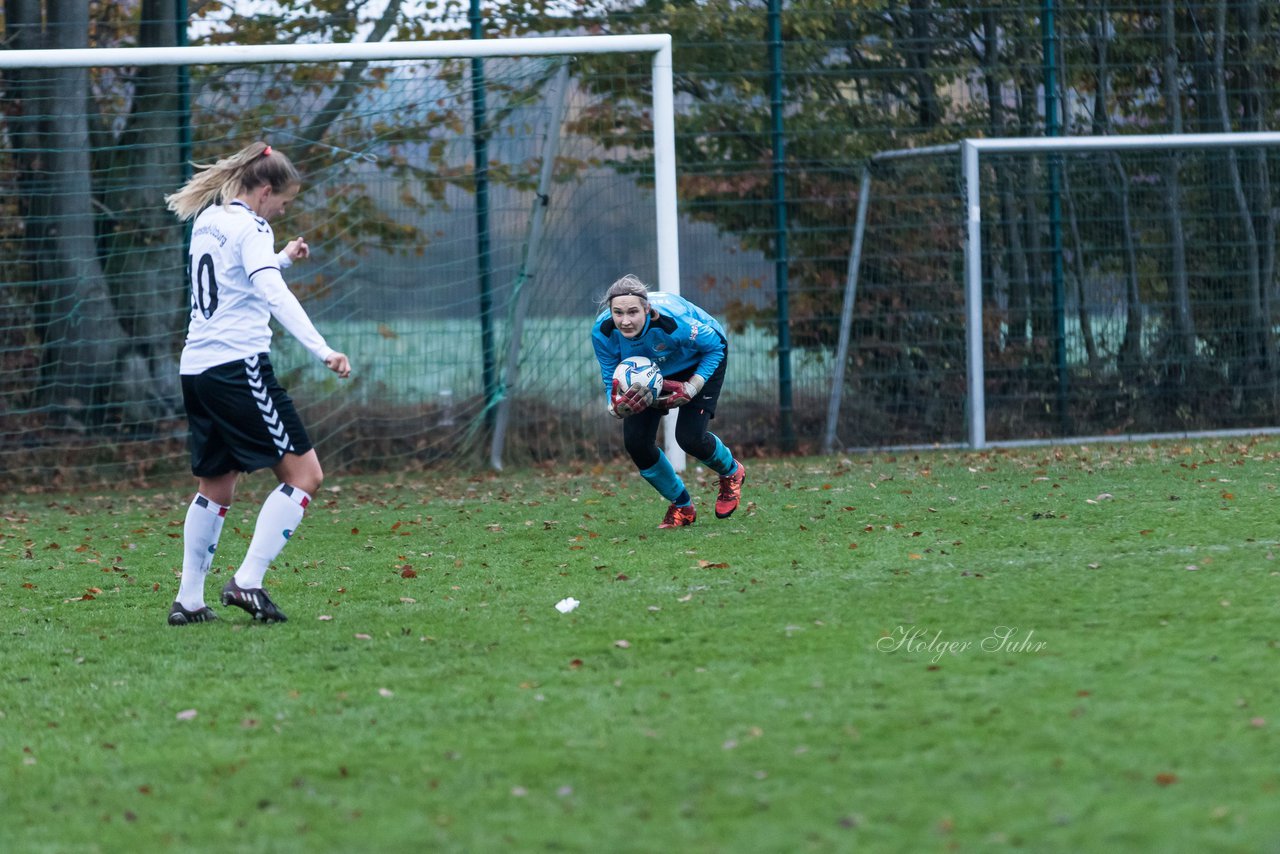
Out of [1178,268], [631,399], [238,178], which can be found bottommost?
[631,399]

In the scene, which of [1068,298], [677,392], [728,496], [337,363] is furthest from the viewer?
[1068,298]

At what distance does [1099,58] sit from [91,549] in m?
9.61

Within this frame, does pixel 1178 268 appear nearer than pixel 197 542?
No

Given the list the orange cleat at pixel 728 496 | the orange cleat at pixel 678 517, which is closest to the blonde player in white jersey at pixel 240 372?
the orange cleat at pixel 678 517

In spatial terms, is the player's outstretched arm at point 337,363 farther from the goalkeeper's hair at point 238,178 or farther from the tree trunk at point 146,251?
the tree trunk at point 146,251

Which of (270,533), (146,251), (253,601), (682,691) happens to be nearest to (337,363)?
(270,533)

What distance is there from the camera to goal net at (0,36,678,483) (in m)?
11.3

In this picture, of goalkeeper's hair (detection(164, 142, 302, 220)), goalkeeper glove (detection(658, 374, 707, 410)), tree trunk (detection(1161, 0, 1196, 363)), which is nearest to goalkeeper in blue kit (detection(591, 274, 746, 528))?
goalkeeper glove (detection(658, 374, 707, 410))

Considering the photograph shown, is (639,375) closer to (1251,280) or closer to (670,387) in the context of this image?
(670,387)

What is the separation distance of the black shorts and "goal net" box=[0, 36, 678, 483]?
19.0 feet

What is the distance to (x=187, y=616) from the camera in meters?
5.81

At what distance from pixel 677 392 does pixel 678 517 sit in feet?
2.21

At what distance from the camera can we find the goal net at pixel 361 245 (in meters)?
11.3

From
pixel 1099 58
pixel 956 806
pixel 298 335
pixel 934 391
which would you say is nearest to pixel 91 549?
pixel 298 335
